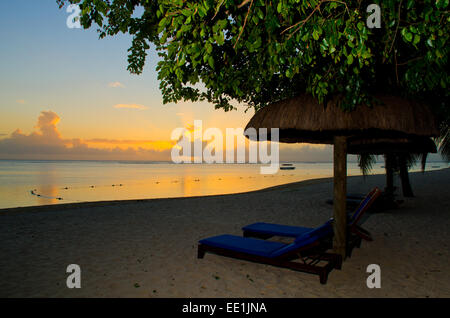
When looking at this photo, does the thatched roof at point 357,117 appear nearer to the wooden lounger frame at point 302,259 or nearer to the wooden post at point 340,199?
the wooden post at point 340,199

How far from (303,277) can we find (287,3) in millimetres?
3854

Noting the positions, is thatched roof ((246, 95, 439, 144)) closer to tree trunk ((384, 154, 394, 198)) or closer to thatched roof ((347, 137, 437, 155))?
thatched roof ((347, 137, 437, 155))

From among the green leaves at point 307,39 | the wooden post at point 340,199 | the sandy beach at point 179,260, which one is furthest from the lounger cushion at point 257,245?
the green leaves at point 307,39

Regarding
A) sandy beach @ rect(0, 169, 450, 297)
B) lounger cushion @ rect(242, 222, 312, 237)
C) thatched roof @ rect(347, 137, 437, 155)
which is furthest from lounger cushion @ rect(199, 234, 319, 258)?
thatched roof @ rect(347, 137, 437, 155)

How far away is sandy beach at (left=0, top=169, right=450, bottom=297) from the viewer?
4680 mm

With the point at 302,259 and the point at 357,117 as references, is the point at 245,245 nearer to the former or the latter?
the point at 302,259

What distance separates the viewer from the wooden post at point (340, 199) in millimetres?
5590

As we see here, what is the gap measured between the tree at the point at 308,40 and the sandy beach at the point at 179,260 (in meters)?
2.75

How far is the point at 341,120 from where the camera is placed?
4.71 m

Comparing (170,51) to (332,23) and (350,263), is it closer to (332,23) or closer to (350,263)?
(332,23)

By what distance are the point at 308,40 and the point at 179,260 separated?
422cm

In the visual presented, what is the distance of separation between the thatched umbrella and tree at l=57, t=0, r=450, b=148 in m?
0.24

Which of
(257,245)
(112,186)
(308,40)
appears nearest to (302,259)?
(257,245)
